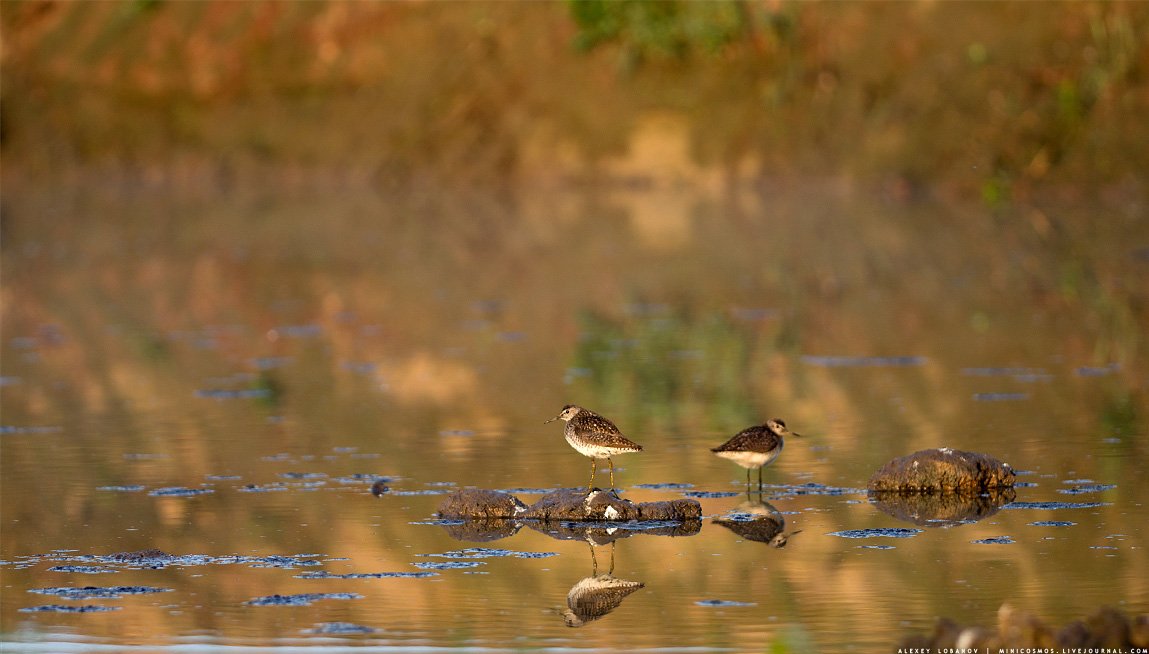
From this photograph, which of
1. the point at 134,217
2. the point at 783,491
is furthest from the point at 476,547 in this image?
the point at 134,217

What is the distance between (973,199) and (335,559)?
132 ft

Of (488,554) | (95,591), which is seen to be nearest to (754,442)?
(488,554)

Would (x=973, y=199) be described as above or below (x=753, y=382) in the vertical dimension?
above

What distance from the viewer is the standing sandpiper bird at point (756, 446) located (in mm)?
14211

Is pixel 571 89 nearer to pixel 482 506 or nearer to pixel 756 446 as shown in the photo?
pixel 756 446

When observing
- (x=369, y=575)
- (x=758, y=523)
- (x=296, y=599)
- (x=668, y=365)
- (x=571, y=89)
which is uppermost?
(x=571, y=89)

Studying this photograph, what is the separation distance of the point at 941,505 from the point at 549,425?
4.89 meters

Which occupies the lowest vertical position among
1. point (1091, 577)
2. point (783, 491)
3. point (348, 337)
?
point (1091, 577)

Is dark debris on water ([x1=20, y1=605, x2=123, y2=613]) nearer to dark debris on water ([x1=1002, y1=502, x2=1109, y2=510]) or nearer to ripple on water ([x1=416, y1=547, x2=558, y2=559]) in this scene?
ripple on water ([x1=416, y1=547, x2=558, y2=559])

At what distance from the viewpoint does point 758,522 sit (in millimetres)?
13375

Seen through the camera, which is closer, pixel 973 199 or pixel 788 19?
pixel 973 199

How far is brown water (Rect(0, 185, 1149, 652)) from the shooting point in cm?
1106

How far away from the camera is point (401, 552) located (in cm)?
1250

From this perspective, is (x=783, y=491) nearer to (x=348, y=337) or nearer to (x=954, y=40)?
(x=348, y=337)
